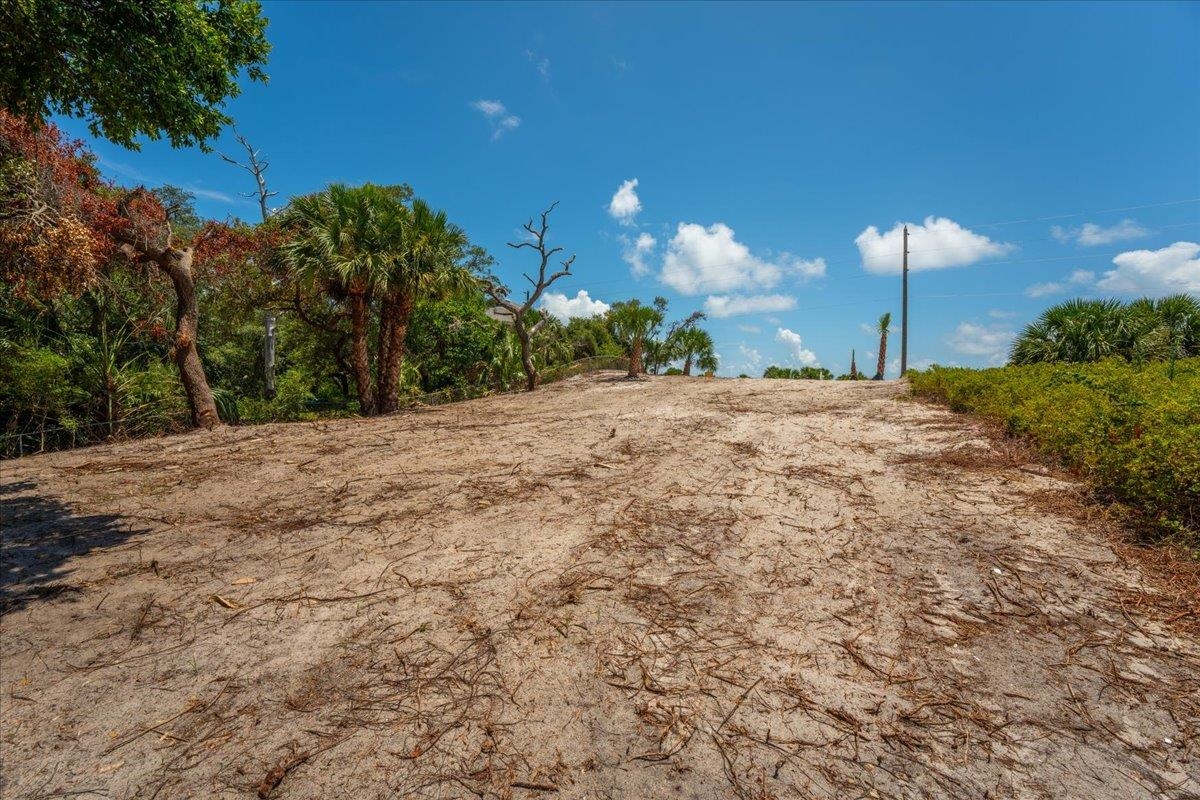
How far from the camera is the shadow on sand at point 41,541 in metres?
4.63

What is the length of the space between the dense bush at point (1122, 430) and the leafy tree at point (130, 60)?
10300mm

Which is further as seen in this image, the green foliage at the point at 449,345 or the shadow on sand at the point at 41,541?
the green foliage at the point at 449,345

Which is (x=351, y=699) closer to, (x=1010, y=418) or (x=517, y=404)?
(x=1010, y=418)

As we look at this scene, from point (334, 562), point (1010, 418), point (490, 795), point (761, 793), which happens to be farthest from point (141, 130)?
point (1010, 418)

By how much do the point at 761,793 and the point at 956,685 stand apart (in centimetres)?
144

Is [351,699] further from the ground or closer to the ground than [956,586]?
closer to the ground

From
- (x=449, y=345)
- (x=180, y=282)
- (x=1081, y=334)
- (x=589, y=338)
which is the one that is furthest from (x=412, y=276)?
(x=589, y=338)

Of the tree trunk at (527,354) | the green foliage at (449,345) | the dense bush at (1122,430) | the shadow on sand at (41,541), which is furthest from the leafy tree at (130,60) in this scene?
the green foliage at (449,345)

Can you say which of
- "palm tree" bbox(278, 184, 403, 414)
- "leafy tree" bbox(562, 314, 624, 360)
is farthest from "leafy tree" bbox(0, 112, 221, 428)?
"leafy tree" bbox(562, 314, 624, 360)

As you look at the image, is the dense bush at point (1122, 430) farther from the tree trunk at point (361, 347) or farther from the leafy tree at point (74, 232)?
the tree trunk at point (361, 347)

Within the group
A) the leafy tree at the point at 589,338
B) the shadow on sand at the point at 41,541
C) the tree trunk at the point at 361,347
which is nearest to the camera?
the shadow on sand at the point at 41,541

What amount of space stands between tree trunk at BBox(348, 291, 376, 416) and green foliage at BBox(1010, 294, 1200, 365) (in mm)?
18676

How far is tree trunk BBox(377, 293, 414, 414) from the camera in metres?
14.0

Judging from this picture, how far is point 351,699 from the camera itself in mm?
3084
